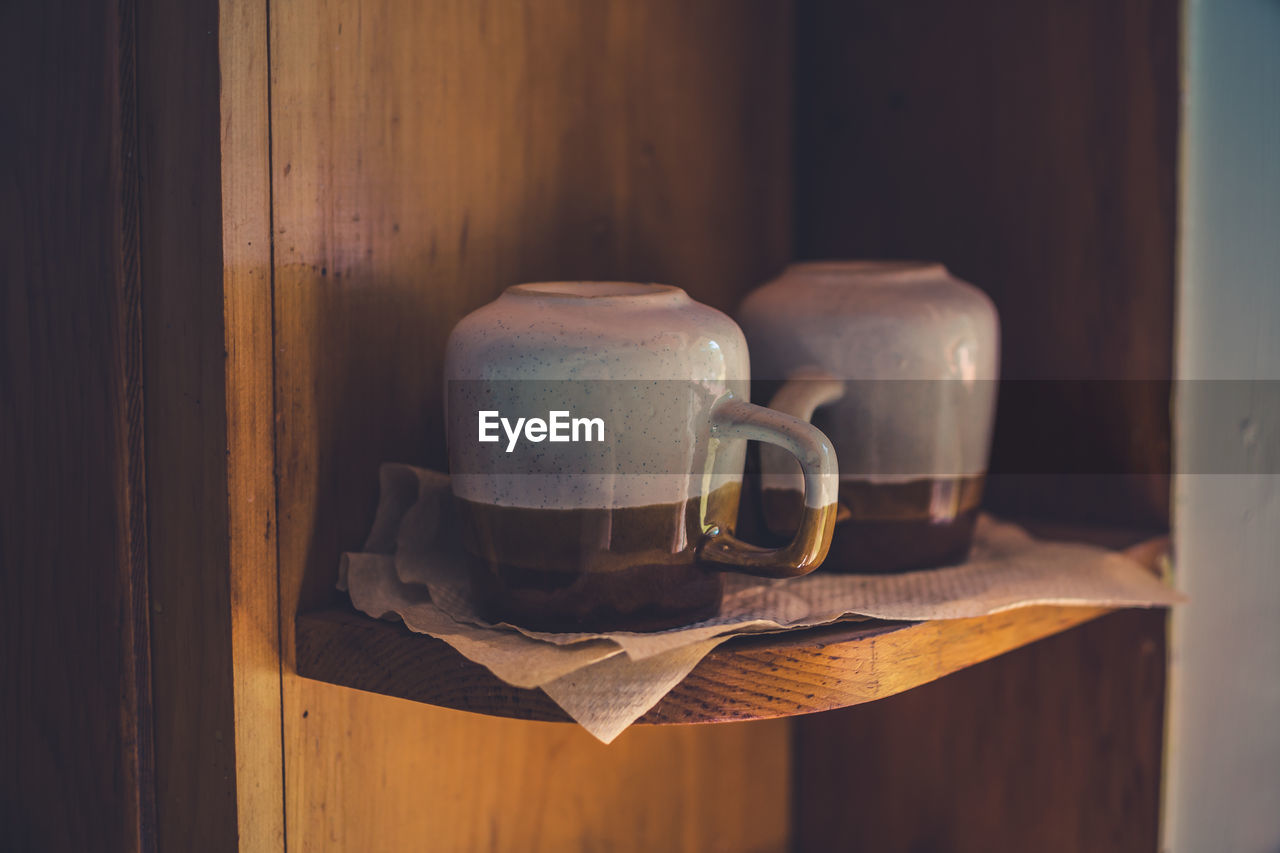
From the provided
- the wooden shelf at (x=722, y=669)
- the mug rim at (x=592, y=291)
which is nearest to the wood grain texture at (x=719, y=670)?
the wooden shelf at (x=722, y=669)

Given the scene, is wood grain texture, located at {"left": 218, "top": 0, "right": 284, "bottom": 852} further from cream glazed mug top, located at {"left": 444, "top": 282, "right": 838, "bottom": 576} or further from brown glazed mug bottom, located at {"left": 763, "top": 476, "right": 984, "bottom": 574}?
brown glazed mug bottom, located at {"left": 763, "top": 476, "right": 984, "bottom": 574}

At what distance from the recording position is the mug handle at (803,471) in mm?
486

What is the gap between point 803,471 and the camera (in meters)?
0.49

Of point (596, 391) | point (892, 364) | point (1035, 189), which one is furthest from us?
point (1035, 189)

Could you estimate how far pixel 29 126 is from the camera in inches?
21.5

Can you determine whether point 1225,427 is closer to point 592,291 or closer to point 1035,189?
point 1035,189

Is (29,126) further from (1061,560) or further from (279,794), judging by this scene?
(1061,560)

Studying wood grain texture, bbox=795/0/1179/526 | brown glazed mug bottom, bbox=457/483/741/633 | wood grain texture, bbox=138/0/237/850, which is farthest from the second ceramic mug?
wood grain texture, bbox=795/0/1179/526

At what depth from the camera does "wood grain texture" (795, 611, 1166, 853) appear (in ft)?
2.17

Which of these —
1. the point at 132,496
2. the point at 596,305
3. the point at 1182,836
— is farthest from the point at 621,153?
the point at 1182,836

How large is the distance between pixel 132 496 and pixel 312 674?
0.36ft

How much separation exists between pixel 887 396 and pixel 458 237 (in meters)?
0.22

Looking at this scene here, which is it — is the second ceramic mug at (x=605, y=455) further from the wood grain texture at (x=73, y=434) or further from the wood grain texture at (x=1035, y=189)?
the wood grain texture at (x=1035, y=189)

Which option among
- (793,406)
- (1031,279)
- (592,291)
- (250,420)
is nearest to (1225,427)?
(1031,279)
